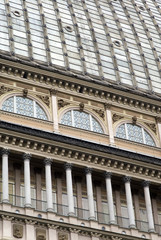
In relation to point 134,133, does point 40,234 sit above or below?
below

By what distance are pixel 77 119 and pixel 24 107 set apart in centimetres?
404

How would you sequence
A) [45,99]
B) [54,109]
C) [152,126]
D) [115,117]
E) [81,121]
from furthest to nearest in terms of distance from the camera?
[152,126] < [115,117] < [81,121] < [45,99] < [54,109]

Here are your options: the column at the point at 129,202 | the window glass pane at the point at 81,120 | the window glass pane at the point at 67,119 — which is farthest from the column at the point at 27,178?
the column at the point at 129,202

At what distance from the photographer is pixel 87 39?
66.8 metres

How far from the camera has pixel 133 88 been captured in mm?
64062

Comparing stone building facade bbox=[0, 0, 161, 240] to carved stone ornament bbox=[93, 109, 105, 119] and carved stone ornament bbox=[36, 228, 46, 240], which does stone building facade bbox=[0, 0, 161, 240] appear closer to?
carved stone ornament bbox=[36, 228, 46, 240]

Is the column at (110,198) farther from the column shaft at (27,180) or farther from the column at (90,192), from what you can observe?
the column shaft at (27,180)

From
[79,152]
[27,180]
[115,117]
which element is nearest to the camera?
[27,180]

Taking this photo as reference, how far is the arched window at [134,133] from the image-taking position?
197 feet

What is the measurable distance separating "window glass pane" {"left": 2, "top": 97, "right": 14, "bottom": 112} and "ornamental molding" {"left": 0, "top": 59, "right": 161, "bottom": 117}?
5.56 ft

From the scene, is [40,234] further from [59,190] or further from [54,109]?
[54,109]

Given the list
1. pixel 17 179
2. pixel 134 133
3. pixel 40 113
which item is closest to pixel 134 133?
pixel 134 133

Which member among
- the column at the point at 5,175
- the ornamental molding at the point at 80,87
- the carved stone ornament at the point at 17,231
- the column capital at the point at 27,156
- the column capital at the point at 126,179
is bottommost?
the carved stone ornament at the point at 17,231

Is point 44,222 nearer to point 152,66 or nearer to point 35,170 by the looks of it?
point 35,170
